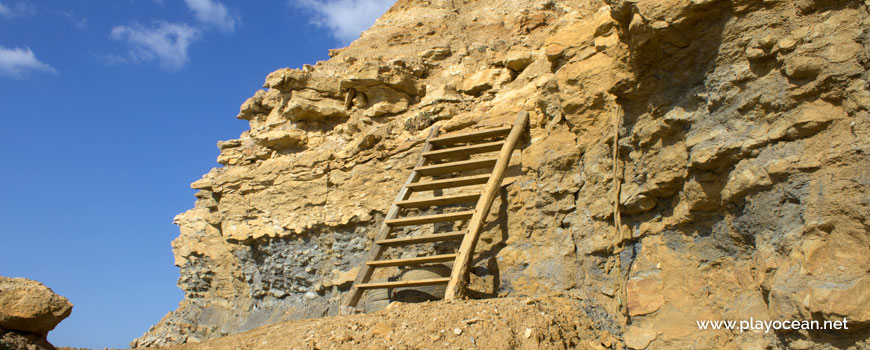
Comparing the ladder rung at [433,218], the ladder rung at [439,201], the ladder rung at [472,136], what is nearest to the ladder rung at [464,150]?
the ladder rung at [472,136]

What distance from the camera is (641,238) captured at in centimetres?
385

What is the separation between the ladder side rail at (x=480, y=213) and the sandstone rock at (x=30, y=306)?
2.80 m

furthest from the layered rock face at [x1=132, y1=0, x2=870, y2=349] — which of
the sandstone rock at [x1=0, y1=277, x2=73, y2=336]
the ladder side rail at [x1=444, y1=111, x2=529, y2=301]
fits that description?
the sandstone rock at [x1=0, y1=277, x2=73, y2=336]

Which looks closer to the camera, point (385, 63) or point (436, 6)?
point (385, 63)

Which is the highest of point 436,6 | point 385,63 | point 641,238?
point 436,6

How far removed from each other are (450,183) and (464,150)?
440 mm

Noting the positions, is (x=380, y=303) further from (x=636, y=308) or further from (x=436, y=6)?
(x=436, y=6)

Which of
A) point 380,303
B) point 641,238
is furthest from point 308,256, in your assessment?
point 641,238

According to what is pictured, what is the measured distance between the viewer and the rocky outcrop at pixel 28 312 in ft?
12.5

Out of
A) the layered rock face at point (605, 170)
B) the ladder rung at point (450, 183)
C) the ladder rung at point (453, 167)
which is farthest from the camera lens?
the ladder rung at point (453, 167)

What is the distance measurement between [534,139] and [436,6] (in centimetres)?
529

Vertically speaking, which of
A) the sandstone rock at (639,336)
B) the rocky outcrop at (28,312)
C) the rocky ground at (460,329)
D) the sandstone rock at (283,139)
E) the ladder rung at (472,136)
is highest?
the sandstone rock at (283,139)

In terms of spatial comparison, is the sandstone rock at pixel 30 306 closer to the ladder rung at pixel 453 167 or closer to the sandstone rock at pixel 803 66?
the ladder rung at pixel 453 167

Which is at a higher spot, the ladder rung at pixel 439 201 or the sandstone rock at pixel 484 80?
the sandstone rock at pixel 484 80
